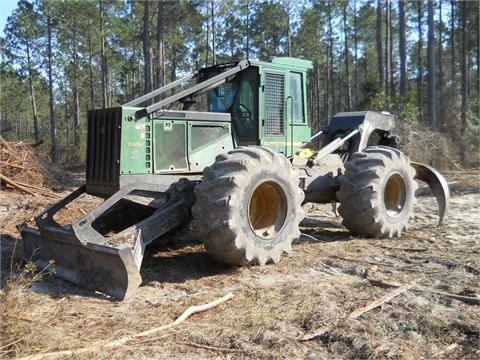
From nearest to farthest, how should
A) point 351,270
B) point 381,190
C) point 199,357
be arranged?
1. point 199,357
2. point 351,270
3. point 381,190

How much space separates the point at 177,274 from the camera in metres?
6.41

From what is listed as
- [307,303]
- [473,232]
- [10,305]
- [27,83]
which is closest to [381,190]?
[473,232]

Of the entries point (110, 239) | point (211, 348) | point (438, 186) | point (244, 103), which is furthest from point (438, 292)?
point (438, 186)

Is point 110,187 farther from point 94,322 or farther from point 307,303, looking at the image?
point 307,303

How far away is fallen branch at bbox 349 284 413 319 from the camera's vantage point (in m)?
4.65

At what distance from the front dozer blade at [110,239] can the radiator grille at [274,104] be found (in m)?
1.72

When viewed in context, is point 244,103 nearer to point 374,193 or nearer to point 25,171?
point 374,193

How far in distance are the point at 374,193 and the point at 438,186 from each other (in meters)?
2.15

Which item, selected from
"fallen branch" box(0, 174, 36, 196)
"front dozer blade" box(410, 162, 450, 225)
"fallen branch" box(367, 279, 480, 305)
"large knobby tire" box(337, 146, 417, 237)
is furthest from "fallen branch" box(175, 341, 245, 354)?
"fallen branch" box(0, 174, 36, 196)

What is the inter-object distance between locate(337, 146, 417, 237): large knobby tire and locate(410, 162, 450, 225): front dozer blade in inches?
29.6

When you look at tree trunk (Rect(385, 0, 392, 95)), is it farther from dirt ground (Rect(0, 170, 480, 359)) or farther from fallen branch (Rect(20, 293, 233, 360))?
fallen branch (Rect(20, 293, 233, 360))

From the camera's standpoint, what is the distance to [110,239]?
5852 mm

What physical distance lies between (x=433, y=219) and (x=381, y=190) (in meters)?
2.69

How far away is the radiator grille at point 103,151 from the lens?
6.41 meters
